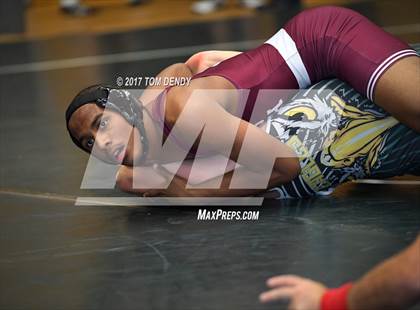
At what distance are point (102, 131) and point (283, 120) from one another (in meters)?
0.49

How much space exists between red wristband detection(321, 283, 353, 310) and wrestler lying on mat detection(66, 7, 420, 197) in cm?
89

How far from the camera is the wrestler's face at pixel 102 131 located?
256 cm

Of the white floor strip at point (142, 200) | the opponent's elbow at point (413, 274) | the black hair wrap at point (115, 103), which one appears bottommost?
the white floor strip at point (142, 200)

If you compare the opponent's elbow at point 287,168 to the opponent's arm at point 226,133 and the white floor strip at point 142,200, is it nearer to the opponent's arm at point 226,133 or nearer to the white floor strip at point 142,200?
the opponent's arm at point 226,133

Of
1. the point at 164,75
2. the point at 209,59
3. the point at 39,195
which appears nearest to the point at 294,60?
the point at 209,59

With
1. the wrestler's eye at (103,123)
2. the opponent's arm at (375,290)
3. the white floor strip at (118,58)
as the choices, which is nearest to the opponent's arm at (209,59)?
the wrestler's eye at (103,123)

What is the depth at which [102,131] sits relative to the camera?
257cm

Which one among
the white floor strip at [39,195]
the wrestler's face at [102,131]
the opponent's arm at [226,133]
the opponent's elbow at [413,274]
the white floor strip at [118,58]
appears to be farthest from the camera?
the white floor strip at [118,58]

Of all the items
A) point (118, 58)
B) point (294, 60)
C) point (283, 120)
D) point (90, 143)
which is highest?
point (294, 60)

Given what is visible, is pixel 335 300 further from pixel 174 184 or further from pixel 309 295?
pixel 174 184

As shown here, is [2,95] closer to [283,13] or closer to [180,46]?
[180,46]

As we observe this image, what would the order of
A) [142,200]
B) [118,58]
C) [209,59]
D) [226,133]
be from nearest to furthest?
[226,133] → [142,200] → [209,59] → [118,58]

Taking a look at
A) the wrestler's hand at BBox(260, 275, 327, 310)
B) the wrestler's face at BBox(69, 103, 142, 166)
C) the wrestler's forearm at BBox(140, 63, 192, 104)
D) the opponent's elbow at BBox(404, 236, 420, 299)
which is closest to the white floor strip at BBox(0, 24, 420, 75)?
the wrestler's forearm at BBox(140, 63, 192, 104)

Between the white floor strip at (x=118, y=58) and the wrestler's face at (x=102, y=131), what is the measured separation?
7.95 feet
